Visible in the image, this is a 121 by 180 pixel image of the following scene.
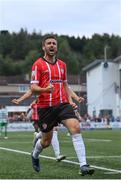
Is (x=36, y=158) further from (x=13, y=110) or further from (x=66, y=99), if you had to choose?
(x=13, y=110)

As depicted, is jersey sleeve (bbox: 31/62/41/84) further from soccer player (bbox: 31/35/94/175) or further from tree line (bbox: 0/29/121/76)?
tree line (bbox: 0/29/121/76)

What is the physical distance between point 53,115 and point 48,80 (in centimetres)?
57

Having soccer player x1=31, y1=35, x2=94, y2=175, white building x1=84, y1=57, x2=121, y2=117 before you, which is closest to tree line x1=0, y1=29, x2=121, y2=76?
white building x1=84, y1=57, x2=121, y2=117

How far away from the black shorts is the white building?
6833cm

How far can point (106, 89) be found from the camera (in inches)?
3172

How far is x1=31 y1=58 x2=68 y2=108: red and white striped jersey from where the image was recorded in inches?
371

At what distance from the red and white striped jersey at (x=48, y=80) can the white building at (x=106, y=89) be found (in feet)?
224

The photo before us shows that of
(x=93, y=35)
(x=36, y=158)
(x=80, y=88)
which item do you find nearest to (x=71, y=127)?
(x=36, y=158)

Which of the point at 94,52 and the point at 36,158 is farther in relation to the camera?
the point at 94,52

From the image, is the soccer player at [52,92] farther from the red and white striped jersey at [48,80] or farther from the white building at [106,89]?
the white building at [106,89]

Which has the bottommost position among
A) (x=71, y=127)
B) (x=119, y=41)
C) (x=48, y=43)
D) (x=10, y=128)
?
(x=10, y=128)

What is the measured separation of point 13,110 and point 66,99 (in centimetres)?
6329

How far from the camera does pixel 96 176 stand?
8.95 metres

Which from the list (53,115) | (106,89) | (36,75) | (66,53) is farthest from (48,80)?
(66,53)
